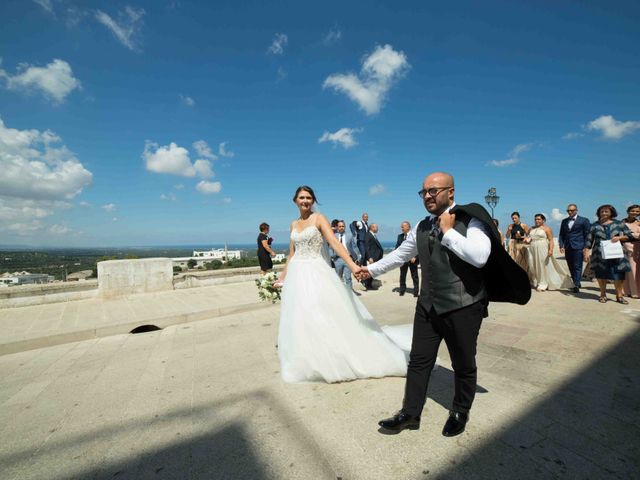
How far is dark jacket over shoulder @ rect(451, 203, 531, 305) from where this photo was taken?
2.32 metres

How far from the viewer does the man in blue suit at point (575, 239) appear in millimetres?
8188

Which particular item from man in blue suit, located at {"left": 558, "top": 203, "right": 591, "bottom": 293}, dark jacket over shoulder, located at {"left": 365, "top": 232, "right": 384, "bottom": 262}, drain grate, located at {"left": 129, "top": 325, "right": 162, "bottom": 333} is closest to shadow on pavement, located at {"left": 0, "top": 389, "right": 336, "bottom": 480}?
drain grate, located at {"left": 129, "top": 325, "right": 162, "bottom": 333}

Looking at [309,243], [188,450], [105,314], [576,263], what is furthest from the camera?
[576,263]

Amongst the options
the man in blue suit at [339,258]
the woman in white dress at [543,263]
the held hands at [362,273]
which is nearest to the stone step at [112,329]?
the man in blue suit at [339,258]

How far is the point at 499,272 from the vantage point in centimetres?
253

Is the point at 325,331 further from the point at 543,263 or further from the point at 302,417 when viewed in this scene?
the point at 543,263

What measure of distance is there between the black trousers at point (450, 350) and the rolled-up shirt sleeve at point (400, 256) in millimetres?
514

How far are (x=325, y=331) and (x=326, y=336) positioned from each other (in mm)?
58

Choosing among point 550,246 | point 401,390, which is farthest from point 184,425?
point 550,246

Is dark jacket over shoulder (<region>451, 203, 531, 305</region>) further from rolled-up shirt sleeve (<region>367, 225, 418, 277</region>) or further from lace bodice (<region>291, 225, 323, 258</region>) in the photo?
lace bodice (<region>291, 225, 323, 258</region>)

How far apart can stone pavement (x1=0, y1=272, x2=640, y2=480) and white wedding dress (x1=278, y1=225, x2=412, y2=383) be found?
17 cm

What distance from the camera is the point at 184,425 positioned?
2.87 metres

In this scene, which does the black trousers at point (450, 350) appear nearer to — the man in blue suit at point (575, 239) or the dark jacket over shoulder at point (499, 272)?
the dark jacket over shoulder at point (499, 272)

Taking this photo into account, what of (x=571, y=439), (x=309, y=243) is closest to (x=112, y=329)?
(x=309, y=243)
